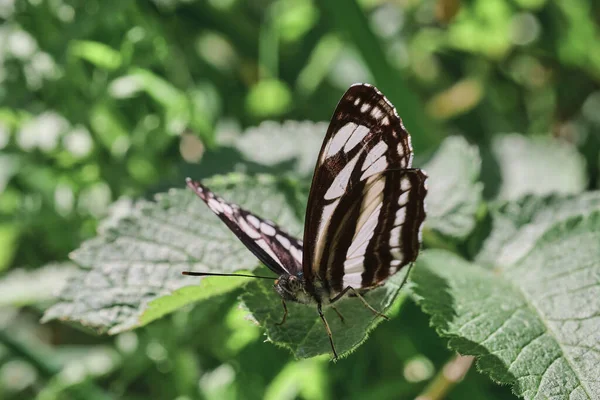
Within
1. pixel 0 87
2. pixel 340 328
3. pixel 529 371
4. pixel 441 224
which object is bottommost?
→ pixel 529 371

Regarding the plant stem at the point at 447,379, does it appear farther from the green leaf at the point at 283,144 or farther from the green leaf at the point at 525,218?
the green leaf at the point at 283,144

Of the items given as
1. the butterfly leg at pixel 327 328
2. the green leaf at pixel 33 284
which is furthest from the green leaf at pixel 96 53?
the butterfly leg at pixel 327 328

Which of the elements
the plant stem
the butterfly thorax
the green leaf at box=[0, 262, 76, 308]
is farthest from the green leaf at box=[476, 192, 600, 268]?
the green leaf at box=[0, 262, 76, 308]

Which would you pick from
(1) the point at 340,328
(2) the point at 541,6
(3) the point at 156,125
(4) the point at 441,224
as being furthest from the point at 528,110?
(1) the point at 340,328

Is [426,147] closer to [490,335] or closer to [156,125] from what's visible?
[156,125]

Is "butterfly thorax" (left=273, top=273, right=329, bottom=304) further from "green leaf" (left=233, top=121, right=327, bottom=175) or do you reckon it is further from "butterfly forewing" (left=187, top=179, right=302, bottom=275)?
"green leaf" (left=233, top=121, right=327, bottom=175)

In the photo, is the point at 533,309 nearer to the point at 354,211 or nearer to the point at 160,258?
the point at 354,211

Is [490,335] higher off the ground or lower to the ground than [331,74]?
lower
